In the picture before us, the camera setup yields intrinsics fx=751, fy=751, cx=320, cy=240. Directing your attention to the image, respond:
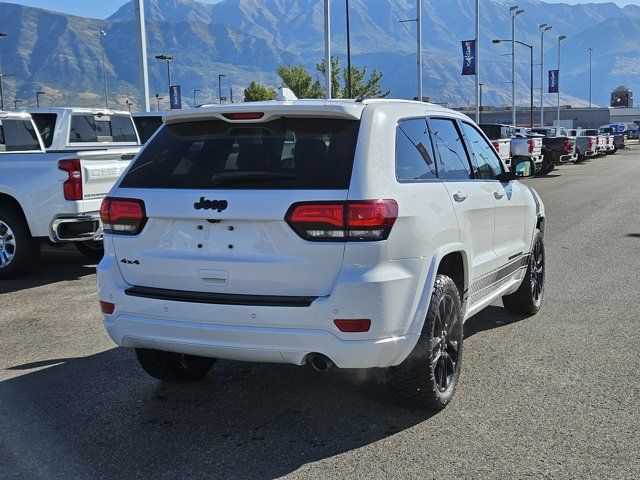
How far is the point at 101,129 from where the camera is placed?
36.1 feet

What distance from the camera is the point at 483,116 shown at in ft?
405

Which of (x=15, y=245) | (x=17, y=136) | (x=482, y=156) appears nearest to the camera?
(x=482, y=156)

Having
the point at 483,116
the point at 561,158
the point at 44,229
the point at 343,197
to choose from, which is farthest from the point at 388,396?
the point at 483,116

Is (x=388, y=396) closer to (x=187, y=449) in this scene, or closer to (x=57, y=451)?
(x=187, y=449)

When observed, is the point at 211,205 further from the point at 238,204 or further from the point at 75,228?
the point at 75,228

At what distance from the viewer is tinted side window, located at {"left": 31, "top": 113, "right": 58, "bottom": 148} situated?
33.4ft

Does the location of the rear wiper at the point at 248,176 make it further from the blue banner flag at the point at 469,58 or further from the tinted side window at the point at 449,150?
the blue banner flag at the point at 469,58

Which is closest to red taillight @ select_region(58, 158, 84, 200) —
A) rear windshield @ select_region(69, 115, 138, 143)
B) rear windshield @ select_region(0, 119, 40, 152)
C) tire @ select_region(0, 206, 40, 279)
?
tire @ select_region(0, 206, 40, 279)

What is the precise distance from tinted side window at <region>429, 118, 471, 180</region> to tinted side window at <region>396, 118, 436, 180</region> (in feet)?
0.43

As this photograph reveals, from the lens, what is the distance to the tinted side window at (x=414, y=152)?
168 inches

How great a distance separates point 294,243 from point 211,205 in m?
0.51

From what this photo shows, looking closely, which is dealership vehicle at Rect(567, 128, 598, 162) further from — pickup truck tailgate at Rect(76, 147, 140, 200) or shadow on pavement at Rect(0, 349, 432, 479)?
shadow on pavement at Rect(0, 349, 432, 479)

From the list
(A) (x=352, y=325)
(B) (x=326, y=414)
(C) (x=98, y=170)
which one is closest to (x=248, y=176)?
(A) (x=352, y=325)

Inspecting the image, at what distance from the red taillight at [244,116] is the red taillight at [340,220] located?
617 millimetres
